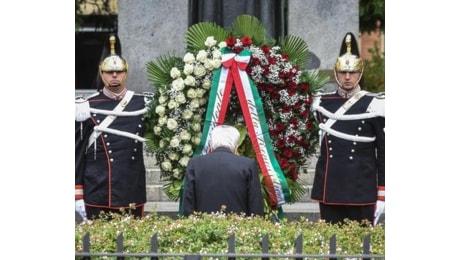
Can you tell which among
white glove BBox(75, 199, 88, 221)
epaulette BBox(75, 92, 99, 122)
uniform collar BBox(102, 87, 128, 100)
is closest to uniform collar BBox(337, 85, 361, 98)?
uniform collar BBox(102, 87, 128, 100)

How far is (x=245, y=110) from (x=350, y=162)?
0.89m

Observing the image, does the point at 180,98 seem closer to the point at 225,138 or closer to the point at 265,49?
the point at 265,49

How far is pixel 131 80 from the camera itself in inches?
448

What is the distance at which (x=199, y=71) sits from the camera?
324 inches

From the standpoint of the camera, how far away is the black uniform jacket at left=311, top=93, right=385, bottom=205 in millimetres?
8531

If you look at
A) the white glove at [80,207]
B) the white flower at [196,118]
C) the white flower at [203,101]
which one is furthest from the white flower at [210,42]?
the white glove at [80,207]

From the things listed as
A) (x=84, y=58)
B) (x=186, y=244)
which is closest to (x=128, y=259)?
(x=186, y=244)

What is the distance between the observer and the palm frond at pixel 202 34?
27.6 feet

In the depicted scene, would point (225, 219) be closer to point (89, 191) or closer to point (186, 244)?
point (186, 244)

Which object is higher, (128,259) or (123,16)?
(123,16)

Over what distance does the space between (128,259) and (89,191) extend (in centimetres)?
307

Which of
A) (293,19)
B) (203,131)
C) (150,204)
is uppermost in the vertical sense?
(293,19)

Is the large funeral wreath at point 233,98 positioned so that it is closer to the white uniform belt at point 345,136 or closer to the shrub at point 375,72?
the white uniform belt at point 345,136

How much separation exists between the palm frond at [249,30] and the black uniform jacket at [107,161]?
80 cm
